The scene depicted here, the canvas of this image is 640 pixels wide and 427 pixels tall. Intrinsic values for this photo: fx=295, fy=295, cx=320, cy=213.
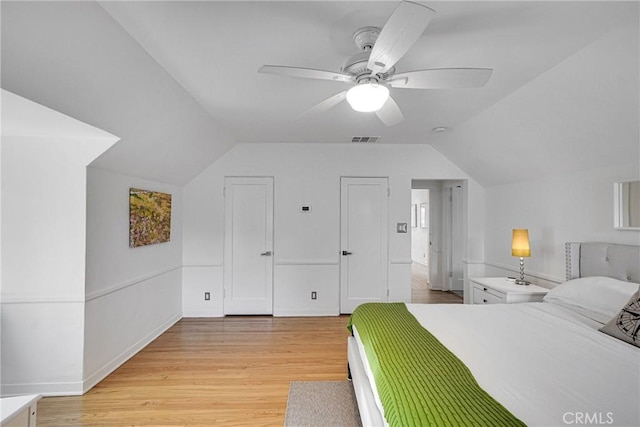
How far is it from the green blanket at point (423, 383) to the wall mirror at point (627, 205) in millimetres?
1900

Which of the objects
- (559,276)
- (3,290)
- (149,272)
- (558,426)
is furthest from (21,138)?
(559,276)

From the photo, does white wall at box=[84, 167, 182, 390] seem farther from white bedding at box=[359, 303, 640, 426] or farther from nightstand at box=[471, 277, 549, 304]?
nightstand at box=[471, 277, 549, 304]

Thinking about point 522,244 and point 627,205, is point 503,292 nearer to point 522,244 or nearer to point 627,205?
point 522,244

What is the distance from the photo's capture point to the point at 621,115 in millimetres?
2018

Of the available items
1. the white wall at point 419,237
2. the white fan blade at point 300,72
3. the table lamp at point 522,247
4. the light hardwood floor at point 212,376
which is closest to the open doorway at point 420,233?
the white wall at point 419,237

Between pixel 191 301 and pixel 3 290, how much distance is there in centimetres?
209

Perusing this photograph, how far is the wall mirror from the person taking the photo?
7.45 feet

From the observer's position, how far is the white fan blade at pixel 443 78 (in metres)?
1.52

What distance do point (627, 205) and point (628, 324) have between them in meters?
1.15

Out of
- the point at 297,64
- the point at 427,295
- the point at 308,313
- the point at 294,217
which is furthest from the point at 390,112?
the point at 427,295

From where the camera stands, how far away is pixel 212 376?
2.62m

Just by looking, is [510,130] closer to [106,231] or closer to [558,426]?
[558,426]

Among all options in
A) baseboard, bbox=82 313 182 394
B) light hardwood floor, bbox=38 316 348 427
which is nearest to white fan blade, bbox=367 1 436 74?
light hardwood floor, bbox=38 316 348 427

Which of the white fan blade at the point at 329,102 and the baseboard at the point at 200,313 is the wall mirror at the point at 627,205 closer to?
the white fan blade at the point at 329,102
